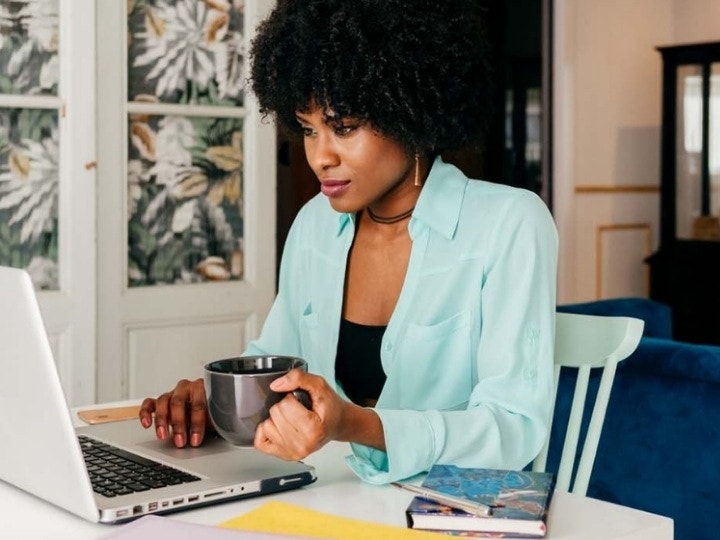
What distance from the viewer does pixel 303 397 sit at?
1110 millimetres

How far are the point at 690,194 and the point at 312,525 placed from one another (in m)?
5.42

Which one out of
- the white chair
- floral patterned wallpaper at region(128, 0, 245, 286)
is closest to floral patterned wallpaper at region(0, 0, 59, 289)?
floral patterned wallpaper at region(128, 0, 245, 286)

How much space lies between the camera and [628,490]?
2.58 metres

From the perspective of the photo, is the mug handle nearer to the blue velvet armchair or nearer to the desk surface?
the desk surface

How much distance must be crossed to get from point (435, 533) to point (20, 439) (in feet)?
1.34

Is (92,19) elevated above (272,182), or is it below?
above

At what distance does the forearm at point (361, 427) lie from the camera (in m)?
1.17

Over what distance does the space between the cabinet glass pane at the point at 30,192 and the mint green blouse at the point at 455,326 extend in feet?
5.43

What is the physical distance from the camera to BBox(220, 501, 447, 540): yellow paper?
1.00 m

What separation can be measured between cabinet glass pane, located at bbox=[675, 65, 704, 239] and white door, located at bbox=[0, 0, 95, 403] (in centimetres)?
378

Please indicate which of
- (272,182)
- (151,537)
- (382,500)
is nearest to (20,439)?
(151,537)

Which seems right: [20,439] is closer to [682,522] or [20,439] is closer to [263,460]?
[263,460]

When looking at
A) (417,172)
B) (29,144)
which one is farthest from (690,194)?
(417,172)

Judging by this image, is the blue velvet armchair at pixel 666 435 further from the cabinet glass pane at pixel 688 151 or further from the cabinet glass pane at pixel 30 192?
the cabinet glass pane at pixel 688 151
